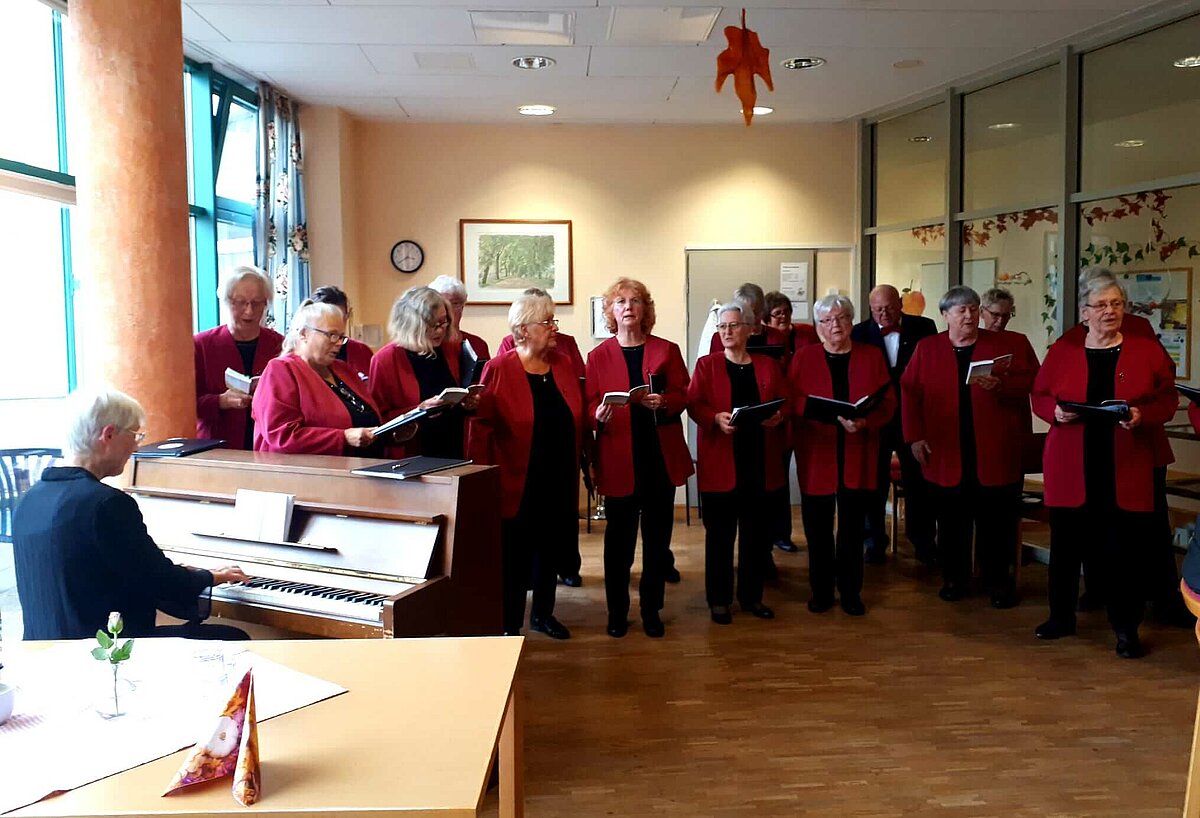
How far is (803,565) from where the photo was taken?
574 centimetres

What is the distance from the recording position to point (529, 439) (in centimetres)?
394

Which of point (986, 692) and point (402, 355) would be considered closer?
point (986, 692)

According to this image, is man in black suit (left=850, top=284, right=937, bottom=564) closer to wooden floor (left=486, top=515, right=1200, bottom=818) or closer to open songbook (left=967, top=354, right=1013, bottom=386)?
wooden floor (left=486, top=515, right=1200, bottom=818)

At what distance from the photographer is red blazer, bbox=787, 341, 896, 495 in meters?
4.54

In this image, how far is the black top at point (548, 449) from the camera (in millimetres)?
3988

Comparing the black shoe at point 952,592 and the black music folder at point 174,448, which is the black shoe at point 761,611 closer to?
the black shoe at point 952,592

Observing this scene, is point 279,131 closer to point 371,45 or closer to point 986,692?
point 371,45

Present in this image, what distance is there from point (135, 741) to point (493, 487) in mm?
1497

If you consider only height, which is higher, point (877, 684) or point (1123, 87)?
point (1123, 87)

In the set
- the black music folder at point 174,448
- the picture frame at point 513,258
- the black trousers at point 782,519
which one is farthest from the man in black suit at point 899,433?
the black music folder at point 174,448

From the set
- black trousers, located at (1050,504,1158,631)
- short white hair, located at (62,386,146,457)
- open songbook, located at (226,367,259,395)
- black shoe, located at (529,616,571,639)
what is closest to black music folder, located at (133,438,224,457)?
open songbook, located at (226,367,259,395)

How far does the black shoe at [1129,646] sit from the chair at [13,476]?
4.49m

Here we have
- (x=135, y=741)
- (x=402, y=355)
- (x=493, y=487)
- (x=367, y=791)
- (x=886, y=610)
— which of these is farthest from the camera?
(x=886, y=610)

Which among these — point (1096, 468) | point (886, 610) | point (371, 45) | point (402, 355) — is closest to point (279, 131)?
point (371, 45)
